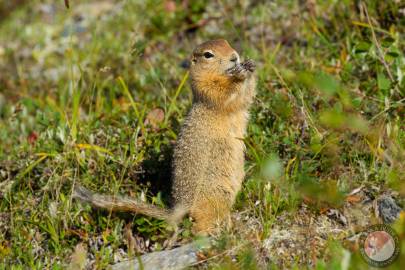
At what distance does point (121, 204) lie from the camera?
4.69 meters

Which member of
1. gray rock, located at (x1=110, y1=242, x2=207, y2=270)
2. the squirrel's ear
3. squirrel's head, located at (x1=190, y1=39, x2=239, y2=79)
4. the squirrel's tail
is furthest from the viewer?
the squirrel's ear

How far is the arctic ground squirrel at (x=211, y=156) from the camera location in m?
4.73

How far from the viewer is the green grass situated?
4496mm

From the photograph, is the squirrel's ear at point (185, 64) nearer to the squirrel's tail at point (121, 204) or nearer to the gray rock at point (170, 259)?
the squirrel's tail at point (121, 204)

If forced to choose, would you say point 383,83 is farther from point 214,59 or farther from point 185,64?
point 185,64

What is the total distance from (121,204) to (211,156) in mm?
752

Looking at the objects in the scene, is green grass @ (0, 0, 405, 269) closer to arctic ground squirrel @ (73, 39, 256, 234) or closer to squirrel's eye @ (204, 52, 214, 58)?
arctic ground squirrel @ (73, 39, 256, 234)

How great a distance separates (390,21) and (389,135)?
2279 mm

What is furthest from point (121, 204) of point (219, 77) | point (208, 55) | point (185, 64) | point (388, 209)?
point (185, 64)

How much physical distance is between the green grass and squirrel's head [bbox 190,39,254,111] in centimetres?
35

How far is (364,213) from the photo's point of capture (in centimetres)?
439

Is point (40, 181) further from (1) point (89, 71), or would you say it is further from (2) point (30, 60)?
(2) point (30, 60)

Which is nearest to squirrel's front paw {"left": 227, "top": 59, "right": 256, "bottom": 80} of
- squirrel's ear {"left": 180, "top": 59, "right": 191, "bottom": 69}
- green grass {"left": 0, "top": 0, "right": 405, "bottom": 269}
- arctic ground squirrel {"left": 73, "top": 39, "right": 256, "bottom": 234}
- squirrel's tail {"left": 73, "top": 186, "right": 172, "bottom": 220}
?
arctic ground squirrel {"left": 73, "top": 39, "right": 256, "bottom": 234}

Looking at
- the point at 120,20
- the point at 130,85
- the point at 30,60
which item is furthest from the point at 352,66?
the point at 30,60
